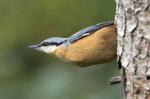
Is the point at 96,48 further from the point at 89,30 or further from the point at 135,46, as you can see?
the point at 135,46

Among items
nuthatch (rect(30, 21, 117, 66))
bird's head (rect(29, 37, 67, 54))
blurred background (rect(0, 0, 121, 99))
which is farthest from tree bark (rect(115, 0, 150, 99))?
blurred background (rect(0, 0, 121, 99))

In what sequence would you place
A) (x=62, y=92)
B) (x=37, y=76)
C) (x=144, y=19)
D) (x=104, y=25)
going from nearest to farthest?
(x=144, y=19) → (x=104, y=25) → (x=62, y=92) → (x=37, y=76)

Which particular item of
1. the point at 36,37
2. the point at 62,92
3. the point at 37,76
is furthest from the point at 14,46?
the point at 62,92

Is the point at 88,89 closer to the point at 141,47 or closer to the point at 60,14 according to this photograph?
the point at 60,14

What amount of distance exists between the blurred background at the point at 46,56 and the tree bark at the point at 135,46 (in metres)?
2.23

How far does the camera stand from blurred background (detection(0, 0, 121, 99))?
24.7 ft

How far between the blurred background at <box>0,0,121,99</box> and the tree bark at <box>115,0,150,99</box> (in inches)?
87.6

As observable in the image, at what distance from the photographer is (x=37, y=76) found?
7.93m

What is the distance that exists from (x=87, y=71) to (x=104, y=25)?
2.53 metres

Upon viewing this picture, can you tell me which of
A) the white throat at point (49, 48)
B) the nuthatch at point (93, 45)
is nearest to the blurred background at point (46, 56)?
the white throat at point (49, 48)

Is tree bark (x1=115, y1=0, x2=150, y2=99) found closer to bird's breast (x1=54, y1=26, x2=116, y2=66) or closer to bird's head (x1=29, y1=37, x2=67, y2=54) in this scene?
bird's breast (x1=54, y1=26, x2=116, y2=66)

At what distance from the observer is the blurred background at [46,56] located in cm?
754

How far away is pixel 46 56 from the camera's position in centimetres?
892

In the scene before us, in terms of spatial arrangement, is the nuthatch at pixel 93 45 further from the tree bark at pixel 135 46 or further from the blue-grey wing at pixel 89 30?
the tree bark at pixel 135 46
